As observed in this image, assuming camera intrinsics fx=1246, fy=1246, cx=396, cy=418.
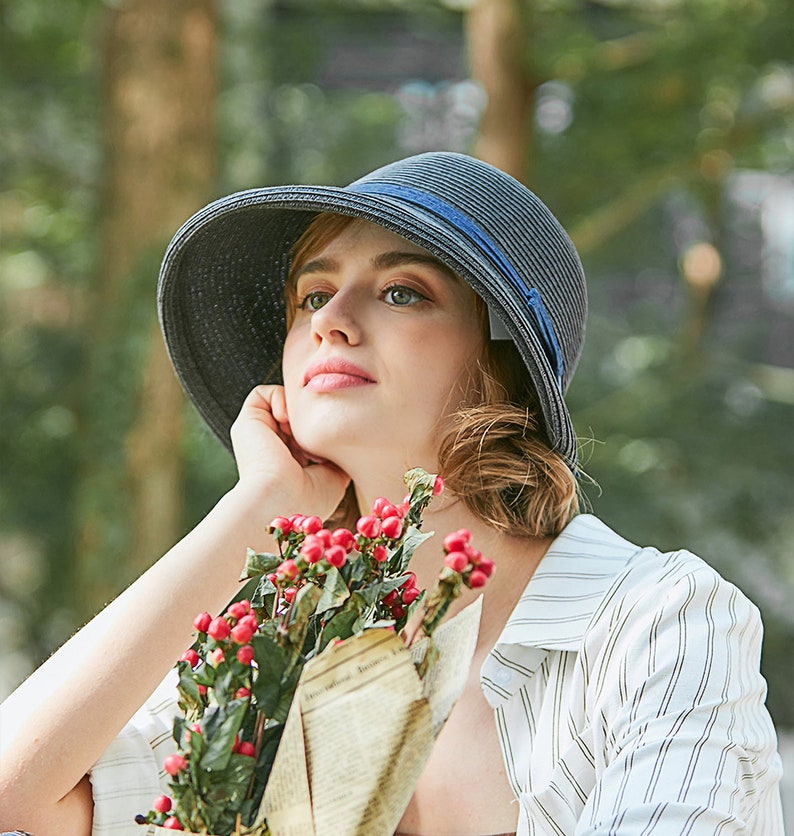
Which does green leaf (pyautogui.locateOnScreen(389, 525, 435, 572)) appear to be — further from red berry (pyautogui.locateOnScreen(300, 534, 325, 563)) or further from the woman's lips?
the woman's lips

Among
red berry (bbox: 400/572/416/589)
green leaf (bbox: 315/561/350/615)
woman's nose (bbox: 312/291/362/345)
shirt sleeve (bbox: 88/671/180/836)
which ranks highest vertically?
green leaf (bbox: 315/561/350/615)

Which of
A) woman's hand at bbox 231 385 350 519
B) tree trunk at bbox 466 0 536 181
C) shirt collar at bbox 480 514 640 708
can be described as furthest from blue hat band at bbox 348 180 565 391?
tree trunk at bbox 466 0 536 181

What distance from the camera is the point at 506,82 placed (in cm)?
673

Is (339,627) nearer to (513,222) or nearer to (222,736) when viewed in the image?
(222,736)

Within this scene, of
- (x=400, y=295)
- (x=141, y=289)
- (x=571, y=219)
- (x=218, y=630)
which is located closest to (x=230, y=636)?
(x=218, y=630)

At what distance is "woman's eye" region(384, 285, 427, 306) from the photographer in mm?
1427

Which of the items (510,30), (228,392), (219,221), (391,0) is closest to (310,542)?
(219,221)

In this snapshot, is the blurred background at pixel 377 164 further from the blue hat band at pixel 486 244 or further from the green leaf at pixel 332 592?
the green leaf at pixel 332 592

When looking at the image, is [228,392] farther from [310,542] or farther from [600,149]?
[600,149]

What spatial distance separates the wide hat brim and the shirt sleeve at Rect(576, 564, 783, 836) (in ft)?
0.96

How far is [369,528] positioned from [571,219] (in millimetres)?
6924

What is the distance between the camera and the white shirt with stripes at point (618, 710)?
106 cm

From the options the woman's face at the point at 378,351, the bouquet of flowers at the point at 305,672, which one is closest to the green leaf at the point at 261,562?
the bouquet of flowers at the point at 305,672

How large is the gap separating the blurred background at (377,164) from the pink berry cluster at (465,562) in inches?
166
